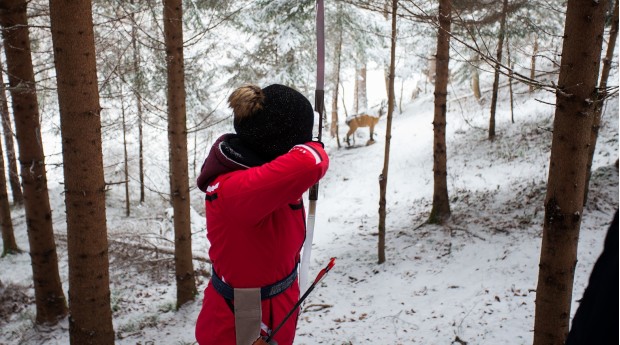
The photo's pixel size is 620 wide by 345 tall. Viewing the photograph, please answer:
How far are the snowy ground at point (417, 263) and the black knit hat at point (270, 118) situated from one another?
3880mm

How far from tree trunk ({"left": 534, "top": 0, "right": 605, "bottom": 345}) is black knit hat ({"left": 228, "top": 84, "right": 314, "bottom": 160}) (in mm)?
1511

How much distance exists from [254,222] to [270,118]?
0.51 m

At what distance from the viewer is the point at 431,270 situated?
23.2ft

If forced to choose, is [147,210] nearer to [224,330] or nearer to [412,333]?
[412,333]

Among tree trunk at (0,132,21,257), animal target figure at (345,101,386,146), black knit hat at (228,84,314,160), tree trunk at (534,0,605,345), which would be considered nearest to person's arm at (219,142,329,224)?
black knit hat at (228,84,314,160)

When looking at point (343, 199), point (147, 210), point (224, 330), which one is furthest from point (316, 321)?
point (147, 210)

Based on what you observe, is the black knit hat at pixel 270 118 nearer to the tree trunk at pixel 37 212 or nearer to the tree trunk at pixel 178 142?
the tree trunk at pixel 178 142

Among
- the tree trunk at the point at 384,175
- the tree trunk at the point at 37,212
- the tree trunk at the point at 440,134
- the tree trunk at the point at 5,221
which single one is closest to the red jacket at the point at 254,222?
the tree trunk at the point at 384,175

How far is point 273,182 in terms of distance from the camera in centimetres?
173

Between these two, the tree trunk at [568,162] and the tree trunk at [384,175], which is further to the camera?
the tree trunk at [384,175]

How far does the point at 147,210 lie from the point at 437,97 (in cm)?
1371

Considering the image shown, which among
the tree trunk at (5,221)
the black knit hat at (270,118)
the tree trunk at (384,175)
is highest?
the black knit hat at (270,118)

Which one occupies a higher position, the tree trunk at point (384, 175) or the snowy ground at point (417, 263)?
the tree trunk at point (384, 175)

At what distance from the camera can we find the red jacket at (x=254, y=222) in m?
1.76
